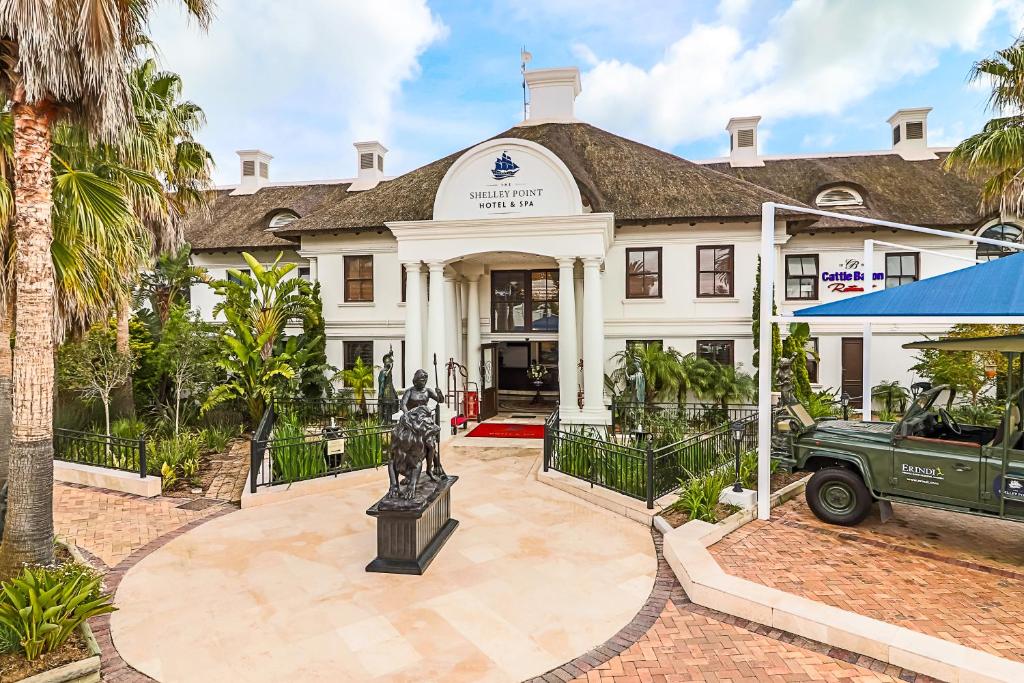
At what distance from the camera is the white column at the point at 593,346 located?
14477 millimetres

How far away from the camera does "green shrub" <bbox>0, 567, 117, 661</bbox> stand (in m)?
4.68

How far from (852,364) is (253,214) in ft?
82.4

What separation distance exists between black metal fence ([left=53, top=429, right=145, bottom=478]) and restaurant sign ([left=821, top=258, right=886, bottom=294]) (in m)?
16.8

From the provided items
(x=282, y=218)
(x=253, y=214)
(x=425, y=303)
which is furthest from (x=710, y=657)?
(x=253, y=214)

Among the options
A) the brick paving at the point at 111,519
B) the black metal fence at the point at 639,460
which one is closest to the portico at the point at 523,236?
the black metal fence at the point at 639,460

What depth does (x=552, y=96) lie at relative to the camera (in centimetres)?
2177

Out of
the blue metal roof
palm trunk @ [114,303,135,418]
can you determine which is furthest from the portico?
palm trunk @ [114,303,135,418]

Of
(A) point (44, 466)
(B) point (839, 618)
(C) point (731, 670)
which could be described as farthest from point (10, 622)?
(B) point (839, 618)

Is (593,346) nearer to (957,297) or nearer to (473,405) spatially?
(473,405)

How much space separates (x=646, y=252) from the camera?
18.0m

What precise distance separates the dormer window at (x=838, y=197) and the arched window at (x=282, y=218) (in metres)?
21.3

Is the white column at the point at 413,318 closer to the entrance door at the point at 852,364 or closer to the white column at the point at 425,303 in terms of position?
the white column at the point at 425,303

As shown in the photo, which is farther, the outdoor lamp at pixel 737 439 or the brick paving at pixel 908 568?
the outdoor lamp at pixel 737 439

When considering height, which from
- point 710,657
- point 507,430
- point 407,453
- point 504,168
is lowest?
point 710,657
